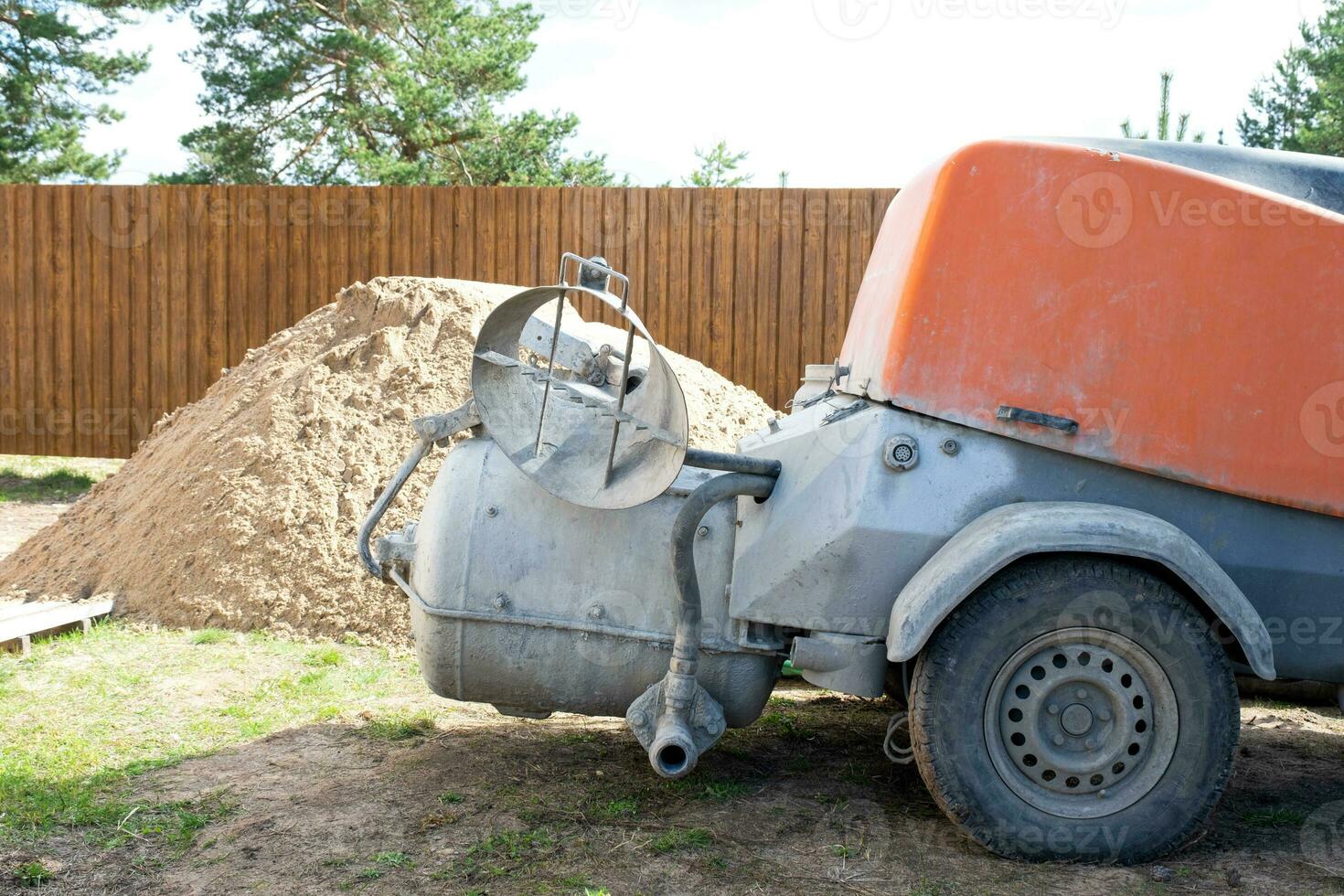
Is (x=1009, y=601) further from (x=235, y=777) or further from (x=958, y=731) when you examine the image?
(x=235, y=777)

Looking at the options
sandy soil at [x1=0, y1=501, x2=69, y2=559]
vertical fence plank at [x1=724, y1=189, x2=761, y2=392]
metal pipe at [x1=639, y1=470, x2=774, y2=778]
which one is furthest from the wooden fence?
metal pipe at [x1=639, y1=470, x2=774, y2=778]

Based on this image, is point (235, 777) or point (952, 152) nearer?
point (952, 152)

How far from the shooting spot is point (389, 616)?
240 inches

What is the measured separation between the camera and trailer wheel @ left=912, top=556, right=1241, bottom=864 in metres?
3.28

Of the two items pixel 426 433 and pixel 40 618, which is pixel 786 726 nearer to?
pixel 426 433

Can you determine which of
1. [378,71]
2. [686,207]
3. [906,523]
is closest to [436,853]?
[906,523]

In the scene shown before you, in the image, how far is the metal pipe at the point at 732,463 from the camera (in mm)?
3500

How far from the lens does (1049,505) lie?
132 inches

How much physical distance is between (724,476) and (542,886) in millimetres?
1301

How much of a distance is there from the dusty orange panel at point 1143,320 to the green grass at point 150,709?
109 inches

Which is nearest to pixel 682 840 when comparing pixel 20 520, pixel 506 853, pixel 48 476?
pixel 506 853

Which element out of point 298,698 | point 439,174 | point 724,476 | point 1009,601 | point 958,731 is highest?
point 439,174

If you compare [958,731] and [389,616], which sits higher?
[958,731]

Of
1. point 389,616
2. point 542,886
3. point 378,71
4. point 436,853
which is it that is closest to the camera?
point 542,886
